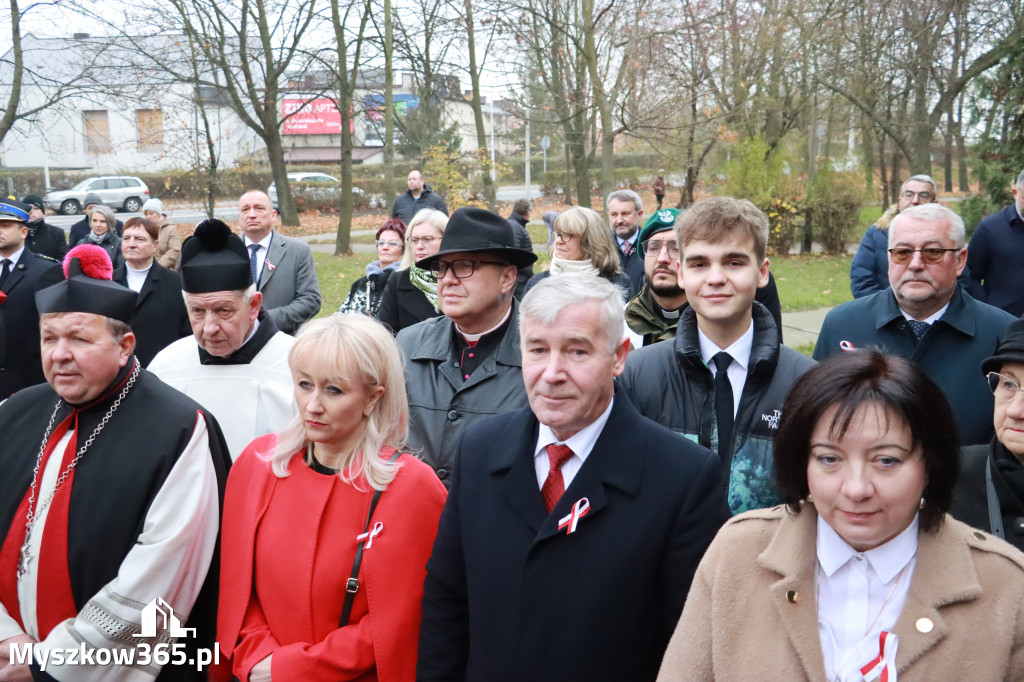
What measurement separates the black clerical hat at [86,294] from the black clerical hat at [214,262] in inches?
21.6

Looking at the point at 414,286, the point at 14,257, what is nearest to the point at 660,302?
the point at 414,286

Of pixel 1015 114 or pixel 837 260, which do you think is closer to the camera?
pixel 1015 114

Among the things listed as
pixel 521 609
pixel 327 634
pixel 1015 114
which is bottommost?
pixel 327 634

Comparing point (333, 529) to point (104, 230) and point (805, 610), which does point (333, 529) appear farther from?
point (104, 230)

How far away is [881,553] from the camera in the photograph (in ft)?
6.95

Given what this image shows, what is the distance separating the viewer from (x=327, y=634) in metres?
2.89

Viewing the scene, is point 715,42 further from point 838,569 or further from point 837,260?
point 838,569

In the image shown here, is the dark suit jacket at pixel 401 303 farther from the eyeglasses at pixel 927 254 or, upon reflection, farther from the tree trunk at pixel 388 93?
the tree trunk at pixel 388 93

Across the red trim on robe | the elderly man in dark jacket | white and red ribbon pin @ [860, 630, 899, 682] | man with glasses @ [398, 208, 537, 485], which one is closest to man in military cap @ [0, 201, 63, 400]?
the red trim on robe

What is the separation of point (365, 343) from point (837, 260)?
17938 millimetres

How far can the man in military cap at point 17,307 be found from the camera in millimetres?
6238

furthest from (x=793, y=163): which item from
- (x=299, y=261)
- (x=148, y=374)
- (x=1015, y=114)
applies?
(x=148, y=374)

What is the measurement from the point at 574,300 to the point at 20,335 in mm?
5236

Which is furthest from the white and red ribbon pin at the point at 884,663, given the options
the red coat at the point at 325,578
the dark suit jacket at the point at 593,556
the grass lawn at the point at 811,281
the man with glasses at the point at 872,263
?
the grass lawn at the point at 811,281
